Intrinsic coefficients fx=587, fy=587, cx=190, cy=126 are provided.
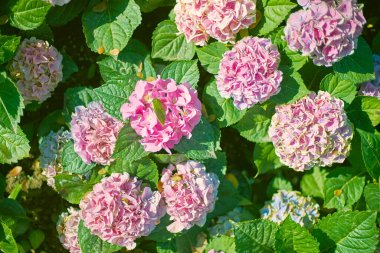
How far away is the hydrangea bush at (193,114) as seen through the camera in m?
1.81

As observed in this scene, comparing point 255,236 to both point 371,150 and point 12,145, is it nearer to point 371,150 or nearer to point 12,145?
point 371,150

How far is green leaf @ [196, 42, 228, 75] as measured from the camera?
1.94m

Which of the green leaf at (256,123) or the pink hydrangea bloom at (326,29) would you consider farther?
the green leaf at (256,123)

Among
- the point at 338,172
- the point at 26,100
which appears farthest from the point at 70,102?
the point at 338,172

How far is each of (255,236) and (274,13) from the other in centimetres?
71

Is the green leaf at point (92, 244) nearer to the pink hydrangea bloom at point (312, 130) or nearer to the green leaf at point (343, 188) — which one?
the pink hydrangea bloom at point (312, 130)

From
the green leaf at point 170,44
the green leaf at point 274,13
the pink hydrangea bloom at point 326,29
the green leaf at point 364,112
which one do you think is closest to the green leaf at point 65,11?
the green leaf at point 170,44

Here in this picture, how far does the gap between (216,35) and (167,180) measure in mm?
494

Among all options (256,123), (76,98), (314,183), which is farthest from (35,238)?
(314,183)

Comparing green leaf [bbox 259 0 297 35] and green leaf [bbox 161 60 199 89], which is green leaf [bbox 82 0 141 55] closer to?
green leaf [bbox 161 60 199 89]

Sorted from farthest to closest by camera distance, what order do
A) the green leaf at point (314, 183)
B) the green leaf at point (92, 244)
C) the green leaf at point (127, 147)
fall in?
the green leaf at point (314, 183) < the green leaf at point (92, 244) < the green leaf at point (127, 147)

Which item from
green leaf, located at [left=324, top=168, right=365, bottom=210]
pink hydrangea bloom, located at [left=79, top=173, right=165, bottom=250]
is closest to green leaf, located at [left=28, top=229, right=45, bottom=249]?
pink hydrangea bloom, located at [left=79, top=173, right=165, bottom=250]

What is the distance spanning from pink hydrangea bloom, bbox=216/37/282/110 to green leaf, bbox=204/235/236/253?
1.71ft

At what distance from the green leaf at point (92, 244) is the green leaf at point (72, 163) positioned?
0.20 m
